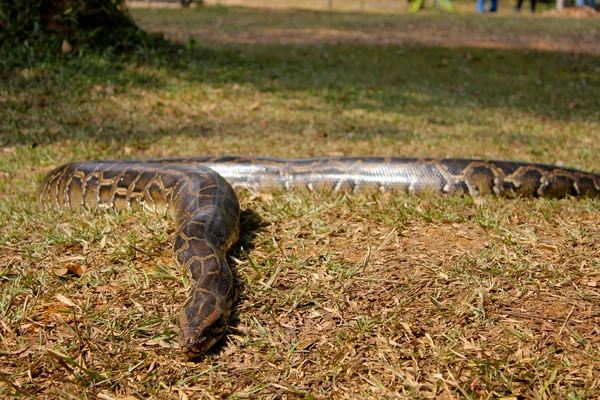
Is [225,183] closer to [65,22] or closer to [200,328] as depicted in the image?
[200,328]

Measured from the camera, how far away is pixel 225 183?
5.05 m

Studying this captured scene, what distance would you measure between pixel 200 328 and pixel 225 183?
2.06 meters

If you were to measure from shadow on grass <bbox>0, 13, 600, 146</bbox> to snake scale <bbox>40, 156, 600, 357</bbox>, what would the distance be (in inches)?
96.7

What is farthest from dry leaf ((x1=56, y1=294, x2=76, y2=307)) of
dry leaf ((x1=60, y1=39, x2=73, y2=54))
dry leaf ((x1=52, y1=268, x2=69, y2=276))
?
dry leaf ((x1=60, y1=39, x2=73, y2=54))

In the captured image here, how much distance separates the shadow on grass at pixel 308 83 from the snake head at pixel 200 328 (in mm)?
5554

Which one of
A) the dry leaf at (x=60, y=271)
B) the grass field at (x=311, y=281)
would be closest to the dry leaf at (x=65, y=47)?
the grass field at (x=311, y=281)

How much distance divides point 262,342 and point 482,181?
3985mm

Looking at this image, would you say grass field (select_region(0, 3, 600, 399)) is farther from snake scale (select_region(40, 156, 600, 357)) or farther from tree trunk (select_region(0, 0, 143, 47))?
tree trunk (select_region(0, 0, 143, 47))

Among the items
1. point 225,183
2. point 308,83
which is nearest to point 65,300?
point 225,183

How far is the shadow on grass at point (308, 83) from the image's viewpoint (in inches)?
359

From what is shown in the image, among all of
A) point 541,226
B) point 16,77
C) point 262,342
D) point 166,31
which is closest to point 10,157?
point 16,77

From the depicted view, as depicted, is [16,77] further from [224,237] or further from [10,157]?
[224,237]

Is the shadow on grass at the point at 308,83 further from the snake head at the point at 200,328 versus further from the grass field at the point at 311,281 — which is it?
the snake head at the point at 200,328

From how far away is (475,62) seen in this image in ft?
49.1
